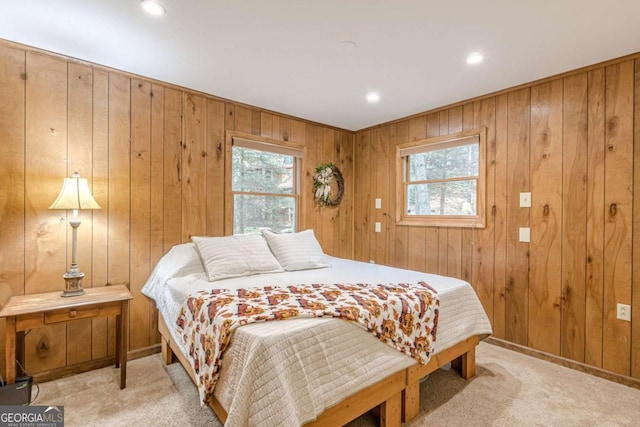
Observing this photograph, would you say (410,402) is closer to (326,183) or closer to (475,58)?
(475,58)

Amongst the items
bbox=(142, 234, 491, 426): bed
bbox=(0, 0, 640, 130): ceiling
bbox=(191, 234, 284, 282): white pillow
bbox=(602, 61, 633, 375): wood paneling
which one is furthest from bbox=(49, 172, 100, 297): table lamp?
bbox=(602, 61, 633, 375): wood paneling

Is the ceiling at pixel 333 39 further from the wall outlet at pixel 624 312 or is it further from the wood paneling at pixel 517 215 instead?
the wall outlet at pixel 624 312

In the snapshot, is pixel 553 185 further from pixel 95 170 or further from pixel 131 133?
pixel 95 170

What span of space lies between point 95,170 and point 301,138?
207 centimetres

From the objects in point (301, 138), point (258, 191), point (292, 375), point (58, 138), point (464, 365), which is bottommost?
point (464, 365)

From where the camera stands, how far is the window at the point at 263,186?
317 cm

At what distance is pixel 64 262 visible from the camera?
225cm

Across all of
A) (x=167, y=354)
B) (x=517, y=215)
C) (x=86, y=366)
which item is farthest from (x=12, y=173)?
(x=517, y=215)

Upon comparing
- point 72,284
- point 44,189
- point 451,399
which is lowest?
point 451,399

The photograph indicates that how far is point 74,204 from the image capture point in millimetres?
2035

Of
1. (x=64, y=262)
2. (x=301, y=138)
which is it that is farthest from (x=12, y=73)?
(x=301, y=138)

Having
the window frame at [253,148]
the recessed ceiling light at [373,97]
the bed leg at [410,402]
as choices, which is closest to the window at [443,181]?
the recessed ceiling light at [373,97]

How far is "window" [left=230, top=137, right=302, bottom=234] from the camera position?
3170 mm

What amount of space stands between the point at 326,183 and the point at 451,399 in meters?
2.59
